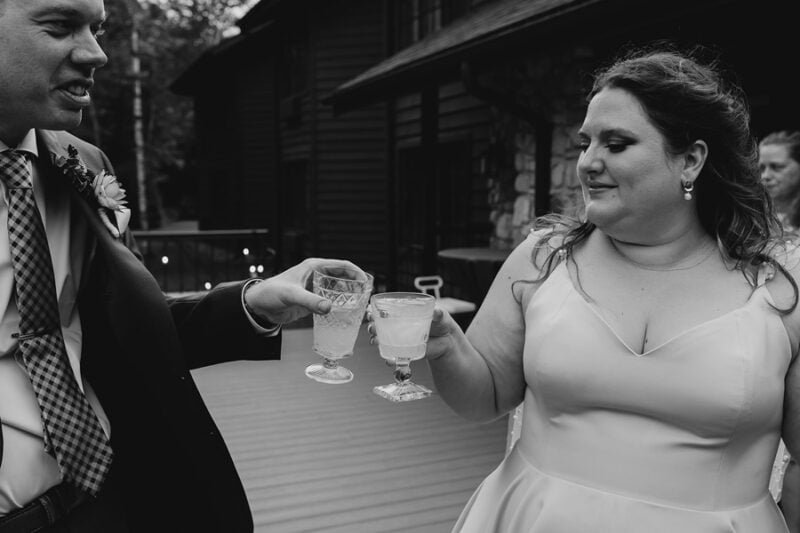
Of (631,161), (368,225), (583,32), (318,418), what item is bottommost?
(318,418)

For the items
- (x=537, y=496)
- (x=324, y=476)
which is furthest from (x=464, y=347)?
(x=324, y=476)

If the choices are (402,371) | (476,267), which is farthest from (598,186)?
(476,267)

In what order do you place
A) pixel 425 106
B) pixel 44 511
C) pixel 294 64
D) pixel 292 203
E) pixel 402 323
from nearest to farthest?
pixel 44 511, pixel 402 323, pixel 425 106, pixel 294 64, pixel 292 203

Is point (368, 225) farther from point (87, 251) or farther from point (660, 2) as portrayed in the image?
point (87, 251)

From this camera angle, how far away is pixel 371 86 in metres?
8.55

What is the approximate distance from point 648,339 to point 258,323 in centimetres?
97

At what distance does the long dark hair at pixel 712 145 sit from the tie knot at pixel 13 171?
128 cm

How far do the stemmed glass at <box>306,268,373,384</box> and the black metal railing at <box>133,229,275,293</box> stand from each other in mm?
2425

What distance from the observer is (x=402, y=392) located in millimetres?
1798

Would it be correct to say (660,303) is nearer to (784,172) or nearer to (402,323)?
(402,323)

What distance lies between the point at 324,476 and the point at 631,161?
292 cm

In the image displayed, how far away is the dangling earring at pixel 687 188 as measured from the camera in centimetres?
182

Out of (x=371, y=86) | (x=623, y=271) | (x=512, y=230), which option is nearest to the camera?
(x=623, y=271)

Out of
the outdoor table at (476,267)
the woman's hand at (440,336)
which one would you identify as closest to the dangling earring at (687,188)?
the woman's hand at (440,336)
